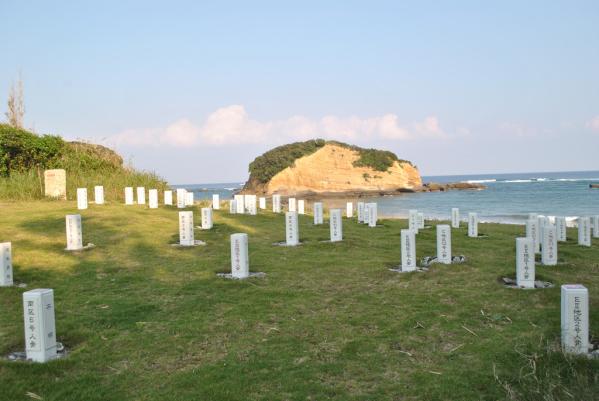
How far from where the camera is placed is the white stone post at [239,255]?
798 centimetres

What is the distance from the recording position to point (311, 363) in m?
4.90

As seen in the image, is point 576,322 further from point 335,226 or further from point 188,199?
point 188,199

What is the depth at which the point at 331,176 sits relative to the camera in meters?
74.9

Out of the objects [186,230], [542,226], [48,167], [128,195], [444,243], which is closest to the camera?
[444,243]

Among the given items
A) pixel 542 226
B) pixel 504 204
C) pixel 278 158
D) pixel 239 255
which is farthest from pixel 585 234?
pixel 278 158

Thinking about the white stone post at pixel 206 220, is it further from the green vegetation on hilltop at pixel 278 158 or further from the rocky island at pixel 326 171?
the green vegetation on hilltop at pixel 278 158

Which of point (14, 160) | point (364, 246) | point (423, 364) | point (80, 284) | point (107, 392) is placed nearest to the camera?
point (107, 392)

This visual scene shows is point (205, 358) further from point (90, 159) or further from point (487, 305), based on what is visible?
point (90, 159)

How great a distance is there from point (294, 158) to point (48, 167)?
5388 centimetres

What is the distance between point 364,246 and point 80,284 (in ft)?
20.0

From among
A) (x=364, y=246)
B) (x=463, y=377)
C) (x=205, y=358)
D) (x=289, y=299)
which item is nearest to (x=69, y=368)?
(x=205, y=358)

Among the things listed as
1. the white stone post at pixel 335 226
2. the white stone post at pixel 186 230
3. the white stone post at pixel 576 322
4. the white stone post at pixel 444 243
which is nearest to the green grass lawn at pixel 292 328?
the white stone post at pixel 576 322

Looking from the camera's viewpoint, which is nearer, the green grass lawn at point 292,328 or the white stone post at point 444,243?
the green grass lawn at point 292,328

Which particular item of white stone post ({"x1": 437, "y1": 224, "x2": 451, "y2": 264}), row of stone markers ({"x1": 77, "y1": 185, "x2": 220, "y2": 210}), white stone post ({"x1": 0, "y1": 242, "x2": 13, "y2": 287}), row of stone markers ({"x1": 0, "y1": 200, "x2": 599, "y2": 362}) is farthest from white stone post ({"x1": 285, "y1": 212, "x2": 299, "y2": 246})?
row of stone markers ({"x1": 77, "y1": 185, "x2": 220, "y2": 210})
